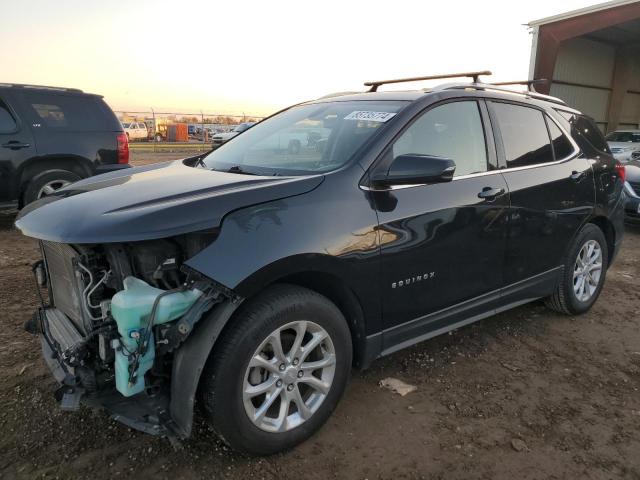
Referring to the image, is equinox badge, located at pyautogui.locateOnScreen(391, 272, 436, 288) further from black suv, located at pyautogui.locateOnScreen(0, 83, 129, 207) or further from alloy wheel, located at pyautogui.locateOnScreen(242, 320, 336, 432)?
black suv, located at pyautogui.locateOnScreen(0, 83, 129, 207)

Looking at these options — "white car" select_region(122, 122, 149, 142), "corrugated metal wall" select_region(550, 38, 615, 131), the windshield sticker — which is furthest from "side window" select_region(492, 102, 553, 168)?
"white car" select_region(122, 122, 149, 142)

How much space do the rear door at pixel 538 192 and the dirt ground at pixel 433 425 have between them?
0.57m

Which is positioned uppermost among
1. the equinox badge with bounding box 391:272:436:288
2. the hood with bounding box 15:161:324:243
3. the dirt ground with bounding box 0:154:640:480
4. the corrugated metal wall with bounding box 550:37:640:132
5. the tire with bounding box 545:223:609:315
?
the corrugated metal wall with bounding box 550:37:640:132

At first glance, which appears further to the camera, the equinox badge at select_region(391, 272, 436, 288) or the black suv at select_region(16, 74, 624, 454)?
the equinox badge at select_region(391, 272, 436, 288)

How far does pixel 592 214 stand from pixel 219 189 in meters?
3.18

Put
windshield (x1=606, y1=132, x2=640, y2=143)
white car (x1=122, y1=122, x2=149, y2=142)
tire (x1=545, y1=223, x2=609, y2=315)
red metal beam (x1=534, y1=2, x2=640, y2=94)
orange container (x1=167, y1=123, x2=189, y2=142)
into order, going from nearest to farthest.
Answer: tire (x1=545, y1=223, x2=609, y2=315)
windshield (x1=606, y1=132, x2=640, y2=143)
red metal beam (x1=534, y1=2, x2=640, y2=94)
white car (x1=122, y1=122, x2=149, y2=142)
orange container (x1=167, y1=123, x2=189, y2=142)

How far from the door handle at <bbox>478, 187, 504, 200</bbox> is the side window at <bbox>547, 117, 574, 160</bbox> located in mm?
912

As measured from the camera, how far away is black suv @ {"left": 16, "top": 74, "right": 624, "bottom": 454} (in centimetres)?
217

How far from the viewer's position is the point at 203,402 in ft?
7.41

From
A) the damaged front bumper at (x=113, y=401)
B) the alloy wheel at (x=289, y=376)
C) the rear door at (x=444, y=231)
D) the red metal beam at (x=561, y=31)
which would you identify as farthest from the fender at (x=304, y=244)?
the red metal beam at (x=561, y=31)

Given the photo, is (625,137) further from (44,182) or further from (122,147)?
(44,182)

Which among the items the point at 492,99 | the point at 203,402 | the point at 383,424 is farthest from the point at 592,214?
the point at 203,402

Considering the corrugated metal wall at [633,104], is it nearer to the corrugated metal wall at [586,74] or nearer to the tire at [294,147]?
the corrugated metal wall at [586,74]

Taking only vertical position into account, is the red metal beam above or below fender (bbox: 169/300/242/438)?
above
